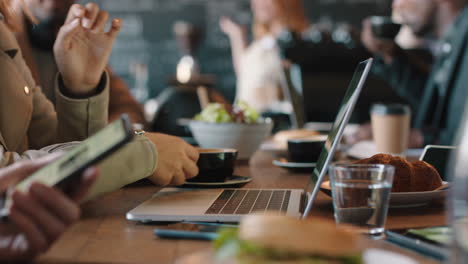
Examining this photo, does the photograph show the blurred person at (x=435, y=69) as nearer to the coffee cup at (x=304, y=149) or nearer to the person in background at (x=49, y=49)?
the coffee cup at (x=304, y=149)

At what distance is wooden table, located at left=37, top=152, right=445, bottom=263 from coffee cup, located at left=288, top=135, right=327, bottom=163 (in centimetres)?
35

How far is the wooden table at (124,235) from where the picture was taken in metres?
0.58

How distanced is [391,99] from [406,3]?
29.7 inches

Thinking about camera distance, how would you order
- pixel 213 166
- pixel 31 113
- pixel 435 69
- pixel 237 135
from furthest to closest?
pixel 435 69 < pixel 237 135 < pixel 31 113 < pixel 213 166

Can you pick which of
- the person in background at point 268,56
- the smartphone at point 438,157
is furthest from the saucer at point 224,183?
the person in background at point 268,56

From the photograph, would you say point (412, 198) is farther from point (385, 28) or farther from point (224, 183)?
point (385, 28)

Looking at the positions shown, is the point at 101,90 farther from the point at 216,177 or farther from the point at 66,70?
the point at 216,177

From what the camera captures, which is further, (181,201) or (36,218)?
(181,201)

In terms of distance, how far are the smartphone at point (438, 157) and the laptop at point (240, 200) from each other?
0.84 feet

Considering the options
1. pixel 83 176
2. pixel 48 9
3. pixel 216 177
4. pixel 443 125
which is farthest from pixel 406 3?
pixel 83 176

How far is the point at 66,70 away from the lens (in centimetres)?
117

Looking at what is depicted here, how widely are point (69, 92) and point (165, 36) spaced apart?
5173 mm

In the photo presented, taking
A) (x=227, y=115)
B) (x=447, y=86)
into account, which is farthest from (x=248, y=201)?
(x=447, y=86)

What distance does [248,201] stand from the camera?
840mm
